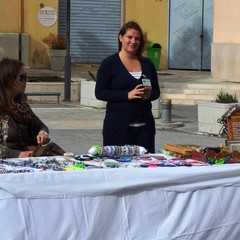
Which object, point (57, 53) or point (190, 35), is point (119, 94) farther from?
point (190, 35)

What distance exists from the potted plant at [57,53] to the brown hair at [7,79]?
A: 18.5m

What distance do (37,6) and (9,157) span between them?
1979 cm

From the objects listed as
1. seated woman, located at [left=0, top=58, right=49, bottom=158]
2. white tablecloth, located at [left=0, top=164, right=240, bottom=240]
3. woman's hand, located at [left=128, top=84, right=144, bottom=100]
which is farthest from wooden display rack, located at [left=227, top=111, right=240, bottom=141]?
seated woman, located at [left=0, top=58, right=49, bottom=158]

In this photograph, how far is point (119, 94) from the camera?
6480mm

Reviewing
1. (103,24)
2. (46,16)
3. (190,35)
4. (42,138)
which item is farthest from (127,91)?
(190,35)

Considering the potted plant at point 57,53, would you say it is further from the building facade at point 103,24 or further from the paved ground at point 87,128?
the paved ground at point 87,128

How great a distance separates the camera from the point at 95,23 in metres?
26.5

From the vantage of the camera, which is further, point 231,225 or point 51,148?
point 51,148

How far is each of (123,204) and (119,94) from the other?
1.69 m

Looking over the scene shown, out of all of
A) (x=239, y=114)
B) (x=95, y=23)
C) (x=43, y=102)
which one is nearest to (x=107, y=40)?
(x=95, y=23)

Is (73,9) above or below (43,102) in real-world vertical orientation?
above

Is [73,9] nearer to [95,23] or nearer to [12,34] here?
[95,23]

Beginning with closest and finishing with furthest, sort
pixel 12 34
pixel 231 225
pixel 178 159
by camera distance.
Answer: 1. pixel 231 225
2. pixel 178 159
3. pixel 12 34

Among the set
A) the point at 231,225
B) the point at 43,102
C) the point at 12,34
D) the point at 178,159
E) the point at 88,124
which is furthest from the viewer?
the point at 12,34
